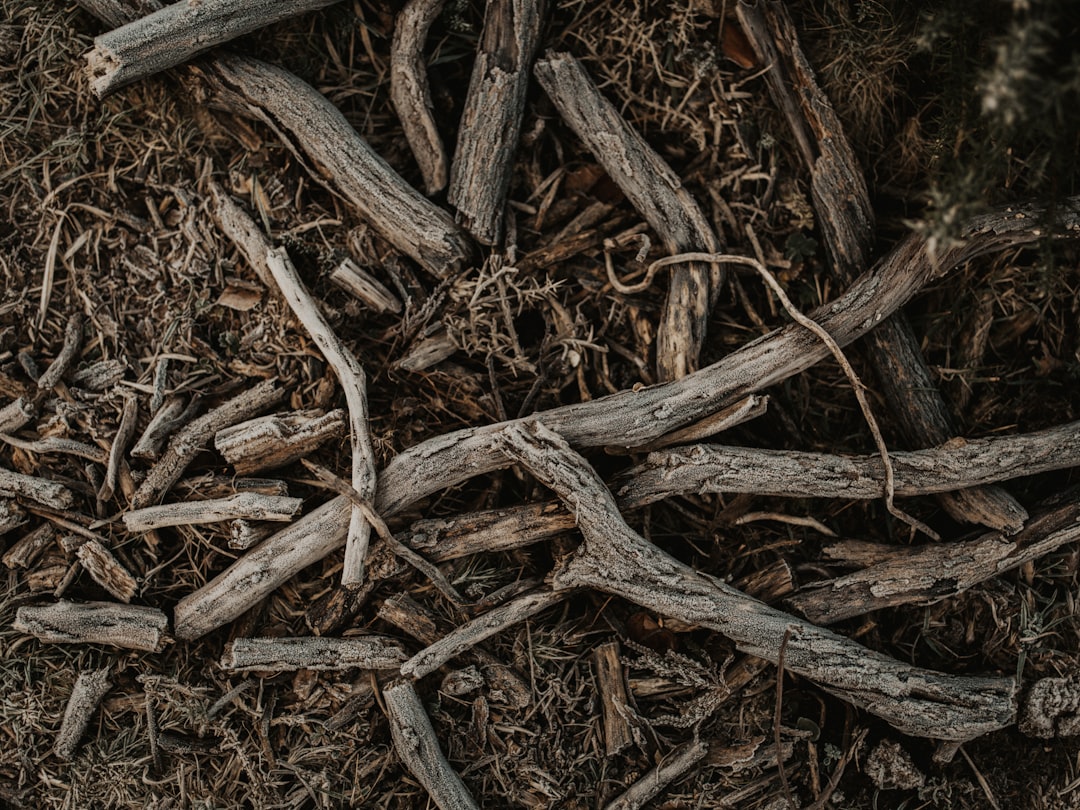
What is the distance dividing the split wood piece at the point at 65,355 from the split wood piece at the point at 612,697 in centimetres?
213

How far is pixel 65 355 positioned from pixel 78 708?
1226mm

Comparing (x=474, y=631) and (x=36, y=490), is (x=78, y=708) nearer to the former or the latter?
(x=36, y=490)

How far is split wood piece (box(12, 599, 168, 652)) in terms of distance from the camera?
274 centimetres

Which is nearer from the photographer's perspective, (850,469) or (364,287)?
(850,469)

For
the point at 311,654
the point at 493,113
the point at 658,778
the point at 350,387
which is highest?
the point at 493,113

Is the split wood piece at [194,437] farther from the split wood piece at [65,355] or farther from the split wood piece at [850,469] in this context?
the split wood piece at [850,469]

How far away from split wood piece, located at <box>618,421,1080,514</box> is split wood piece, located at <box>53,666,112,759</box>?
1908mm

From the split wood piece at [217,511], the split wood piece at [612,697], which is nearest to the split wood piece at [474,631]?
the split wood piece at [612,697]

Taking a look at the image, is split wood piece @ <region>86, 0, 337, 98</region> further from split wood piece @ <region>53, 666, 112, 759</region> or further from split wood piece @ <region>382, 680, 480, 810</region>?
Answer: split wood piece @ <region>382, 680, 480, 810</region>

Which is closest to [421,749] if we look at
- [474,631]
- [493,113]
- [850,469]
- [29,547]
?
[474,631]

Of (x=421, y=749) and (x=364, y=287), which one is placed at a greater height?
(x=364, y=287)

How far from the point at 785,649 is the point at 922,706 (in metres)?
0.50

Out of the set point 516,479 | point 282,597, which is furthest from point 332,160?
point 282,597

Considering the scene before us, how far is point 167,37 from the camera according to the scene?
265cm
